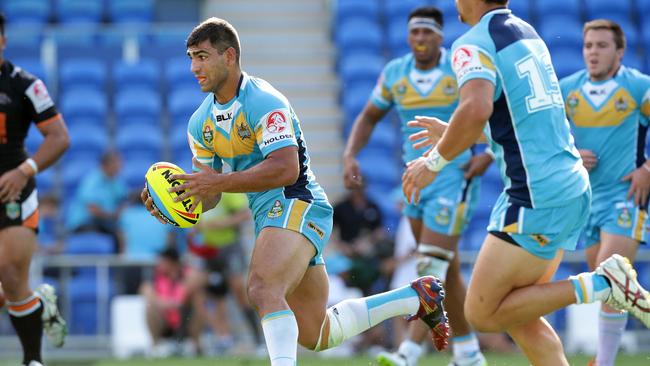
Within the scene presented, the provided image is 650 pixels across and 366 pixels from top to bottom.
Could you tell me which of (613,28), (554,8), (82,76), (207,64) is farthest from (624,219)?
(82,76)

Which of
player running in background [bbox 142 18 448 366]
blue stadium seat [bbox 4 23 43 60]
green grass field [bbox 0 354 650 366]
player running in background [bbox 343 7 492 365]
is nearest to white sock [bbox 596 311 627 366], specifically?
player running in background [bbox 343 7 492 365]

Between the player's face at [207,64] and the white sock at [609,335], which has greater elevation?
the player's face at [207,64]

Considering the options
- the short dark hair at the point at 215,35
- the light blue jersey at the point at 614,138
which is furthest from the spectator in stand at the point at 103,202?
the short dark hair at the point at 215,35

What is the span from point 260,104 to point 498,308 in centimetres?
185

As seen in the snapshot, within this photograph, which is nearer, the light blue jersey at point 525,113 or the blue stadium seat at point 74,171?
the light blue jersey at point 525,113

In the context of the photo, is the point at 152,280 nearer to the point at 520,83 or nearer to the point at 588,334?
the point at 588,334

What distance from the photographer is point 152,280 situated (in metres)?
13.7

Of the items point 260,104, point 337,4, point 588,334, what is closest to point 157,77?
point 337,4

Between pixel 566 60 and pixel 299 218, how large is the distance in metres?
11.6

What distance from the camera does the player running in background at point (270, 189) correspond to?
6570 millimetres

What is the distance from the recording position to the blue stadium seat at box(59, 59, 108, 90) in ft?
58.4

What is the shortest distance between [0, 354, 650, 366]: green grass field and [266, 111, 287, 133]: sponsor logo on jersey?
4498 millimetres

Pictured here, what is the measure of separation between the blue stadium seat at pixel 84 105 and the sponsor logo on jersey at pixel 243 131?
1071 cm

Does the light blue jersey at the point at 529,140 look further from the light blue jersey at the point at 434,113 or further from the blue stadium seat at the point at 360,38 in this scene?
the blue stadium seat at the point at 360,38
